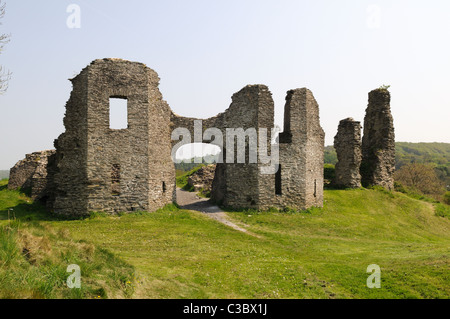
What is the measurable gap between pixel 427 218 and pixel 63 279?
85.8ft

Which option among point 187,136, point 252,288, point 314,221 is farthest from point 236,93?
point 252,288

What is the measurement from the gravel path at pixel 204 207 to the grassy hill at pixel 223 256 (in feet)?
2.08

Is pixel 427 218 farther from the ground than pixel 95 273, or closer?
closer

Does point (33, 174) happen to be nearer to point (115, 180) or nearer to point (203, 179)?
point (115, 180)

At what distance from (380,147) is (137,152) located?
23.9m

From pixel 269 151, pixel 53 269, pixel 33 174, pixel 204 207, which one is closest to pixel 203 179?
pixel 204 207

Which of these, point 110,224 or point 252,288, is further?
point 110,224

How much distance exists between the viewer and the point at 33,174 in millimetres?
19969

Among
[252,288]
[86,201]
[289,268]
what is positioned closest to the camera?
[252,288]

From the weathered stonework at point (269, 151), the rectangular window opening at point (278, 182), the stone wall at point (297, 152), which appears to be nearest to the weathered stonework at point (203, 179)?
the weathered stonework at point (269, 151)

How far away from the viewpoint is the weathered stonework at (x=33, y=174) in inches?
780

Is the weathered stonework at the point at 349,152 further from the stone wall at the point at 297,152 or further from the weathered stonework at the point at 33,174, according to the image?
the weathered stonework at the point at 33,174
